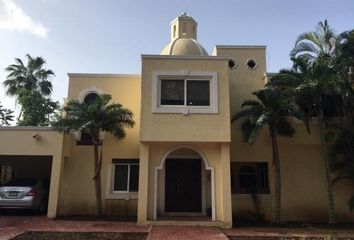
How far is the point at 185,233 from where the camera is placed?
38.9ft

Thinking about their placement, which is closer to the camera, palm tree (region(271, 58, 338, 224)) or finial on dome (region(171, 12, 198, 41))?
palm tree (region(271, 58, 338, 224))

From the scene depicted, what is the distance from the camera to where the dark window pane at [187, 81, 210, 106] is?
14.6 meters

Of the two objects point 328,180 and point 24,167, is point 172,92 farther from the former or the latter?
point 24,167

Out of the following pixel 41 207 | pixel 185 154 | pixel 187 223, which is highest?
pixel 185 154

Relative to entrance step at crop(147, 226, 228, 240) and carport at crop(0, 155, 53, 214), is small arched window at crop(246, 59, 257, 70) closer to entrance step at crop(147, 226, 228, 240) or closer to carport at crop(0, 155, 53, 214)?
entrance step at crop(147, 226, 228, 240)

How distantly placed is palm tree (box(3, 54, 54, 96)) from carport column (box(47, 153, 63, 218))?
17.8 m

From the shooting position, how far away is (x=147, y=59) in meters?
14.8

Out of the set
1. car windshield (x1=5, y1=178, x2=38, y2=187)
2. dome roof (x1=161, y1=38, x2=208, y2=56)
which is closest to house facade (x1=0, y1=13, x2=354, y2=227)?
car windshield (x1=5, y1=178, x2=38, y2=187)

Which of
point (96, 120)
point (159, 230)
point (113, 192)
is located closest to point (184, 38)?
point (96, 120)

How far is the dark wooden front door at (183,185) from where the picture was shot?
624 inches

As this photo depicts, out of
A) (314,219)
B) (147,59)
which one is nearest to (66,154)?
(147,59)

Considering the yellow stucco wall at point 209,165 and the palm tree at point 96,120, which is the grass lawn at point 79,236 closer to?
the yellow stucco wall at point 209,165

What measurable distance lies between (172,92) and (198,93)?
1120 millimetres

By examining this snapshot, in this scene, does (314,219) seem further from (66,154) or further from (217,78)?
(66,154)
